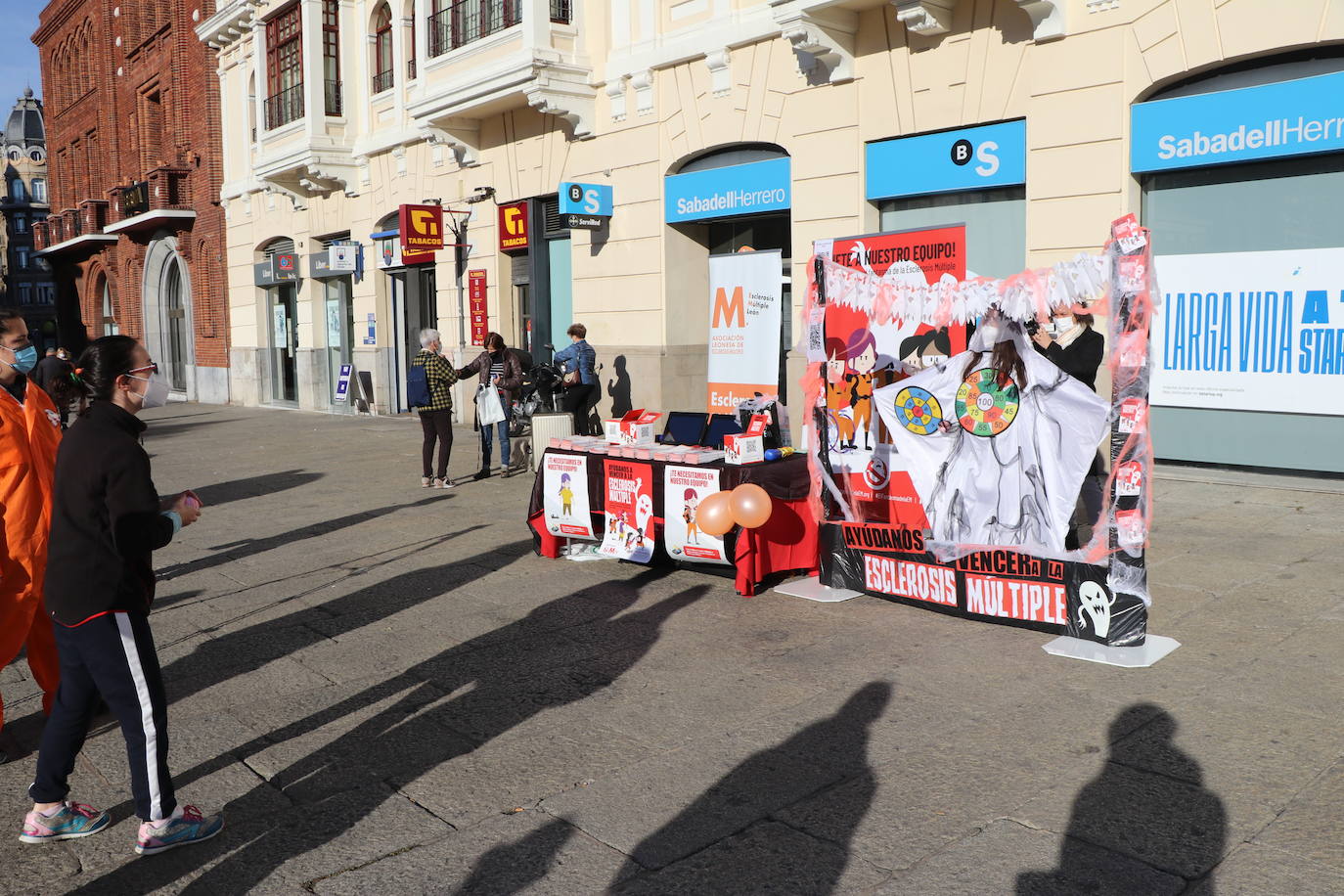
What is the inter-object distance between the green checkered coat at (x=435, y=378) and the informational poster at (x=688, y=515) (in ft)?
17.2

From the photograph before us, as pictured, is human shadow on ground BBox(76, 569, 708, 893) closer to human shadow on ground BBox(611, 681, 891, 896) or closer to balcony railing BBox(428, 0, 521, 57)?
human shadow on ground BBox(611, 681, 891, 896)

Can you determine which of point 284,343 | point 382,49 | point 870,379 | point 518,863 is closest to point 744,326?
point 870,379

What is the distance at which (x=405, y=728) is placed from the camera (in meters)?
4.94

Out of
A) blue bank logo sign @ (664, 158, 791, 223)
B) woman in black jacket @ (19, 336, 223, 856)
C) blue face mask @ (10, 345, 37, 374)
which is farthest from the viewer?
blue bank logo sign @ (664, 158, 791, 223)

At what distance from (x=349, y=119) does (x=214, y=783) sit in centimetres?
2097

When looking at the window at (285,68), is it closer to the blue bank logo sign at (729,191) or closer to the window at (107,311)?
the blue bank logo sign at (729,191)

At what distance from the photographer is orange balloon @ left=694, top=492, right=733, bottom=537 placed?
670 cm

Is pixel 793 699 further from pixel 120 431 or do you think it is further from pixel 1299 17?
pixel 1299 17

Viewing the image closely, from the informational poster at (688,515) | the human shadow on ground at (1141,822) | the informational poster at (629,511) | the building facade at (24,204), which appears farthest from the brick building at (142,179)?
the building facade at (24,204)

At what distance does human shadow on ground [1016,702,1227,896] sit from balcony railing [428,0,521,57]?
15.2 meters

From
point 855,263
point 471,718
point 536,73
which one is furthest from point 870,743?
point 536,73

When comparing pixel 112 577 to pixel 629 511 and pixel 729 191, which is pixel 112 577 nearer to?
pixel 629 511

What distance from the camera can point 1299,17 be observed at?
935 centimetres

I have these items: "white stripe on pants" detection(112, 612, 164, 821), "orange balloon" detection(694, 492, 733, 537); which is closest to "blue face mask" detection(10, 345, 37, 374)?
"white stripe on pants" detection(112, 612, 164, 821)
